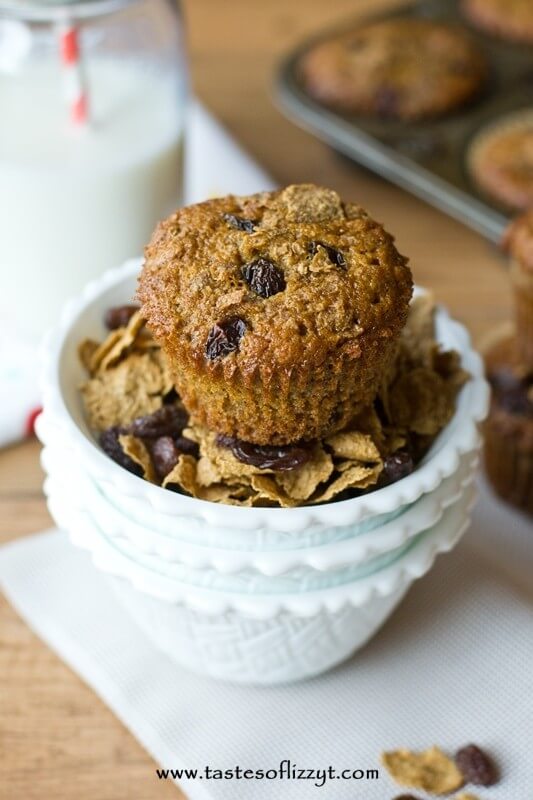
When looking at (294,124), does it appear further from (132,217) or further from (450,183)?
(132,217)

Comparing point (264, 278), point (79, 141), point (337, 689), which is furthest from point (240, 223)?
point (79, 141)

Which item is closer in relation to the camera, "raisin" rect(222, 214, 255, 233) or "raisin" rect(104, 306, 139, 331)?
"raisin" rect(222, 214, 255, 233)

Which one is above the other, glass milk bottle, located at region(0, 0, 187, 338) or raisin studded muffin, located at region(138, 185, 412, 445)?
raisin studded muffin, located at region(138, 185, 412, 445)

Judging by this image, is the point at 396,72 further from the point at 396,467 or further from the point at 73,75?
the point at 396,467

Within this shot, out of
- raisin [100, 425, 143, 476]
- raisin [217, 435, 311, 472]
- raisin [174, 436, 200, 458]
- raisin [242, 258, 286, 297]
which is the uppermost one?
raisin [242, 258, 286, 297]

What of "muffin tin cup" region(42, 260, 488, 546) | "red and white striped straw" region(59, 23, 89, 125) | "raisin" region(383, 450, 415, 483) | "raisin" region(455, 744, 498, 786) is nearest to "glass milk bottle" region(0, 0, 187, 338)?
"red and white striped straw" region(59, 23, 89, 125)

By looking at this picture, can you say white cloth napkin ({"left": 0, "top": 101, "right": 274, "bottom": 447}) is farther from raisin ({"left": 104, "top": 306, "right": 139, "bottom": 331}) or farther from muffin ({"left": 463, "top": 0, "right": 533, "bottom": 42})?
muffin ({"left": 463, "top": 0, "right": 533, "bottom": 42})

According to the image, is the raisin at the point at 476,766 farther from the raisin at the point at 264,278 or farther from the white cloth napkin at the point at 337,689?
the raisin at the point at 264,278
